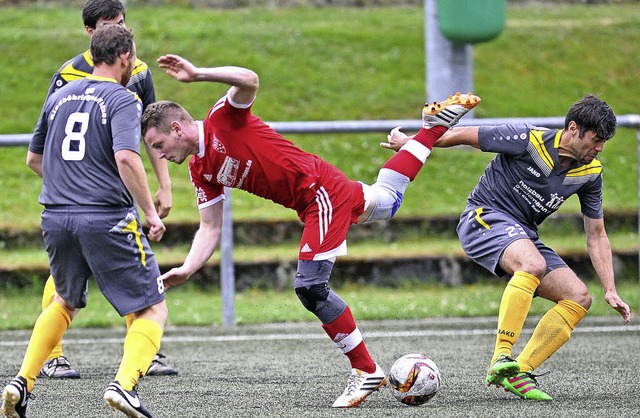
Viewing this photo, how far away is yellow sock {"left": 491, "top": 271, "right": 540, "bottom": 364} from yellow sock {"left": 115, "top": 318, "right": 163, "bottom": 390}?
186 centimetres

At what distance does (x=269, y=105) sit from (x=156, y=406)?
9.68 meters

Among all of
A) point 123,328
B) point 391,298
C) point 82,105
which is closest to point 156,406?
point 82,105

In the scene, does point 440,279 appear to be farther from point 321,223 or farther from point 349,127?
point 321,223

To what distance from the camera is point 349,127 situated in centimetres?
991

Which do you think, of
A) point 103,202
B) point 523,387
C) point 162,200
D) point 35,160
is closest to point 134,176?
point 103,202

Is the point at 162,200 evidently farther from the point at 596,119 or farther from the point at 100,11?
the point at 596,119

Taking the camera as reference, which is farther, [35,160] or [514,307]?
[35,160]

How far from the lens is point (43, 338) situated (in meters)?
5.80

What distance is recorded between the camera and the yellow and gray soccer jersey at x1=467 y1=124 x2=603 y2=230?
655 centimetres

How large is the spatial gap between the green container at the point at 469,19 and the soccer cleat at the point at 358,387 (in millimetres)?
7065

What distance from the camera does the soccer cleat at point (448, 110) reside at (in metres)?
6.44

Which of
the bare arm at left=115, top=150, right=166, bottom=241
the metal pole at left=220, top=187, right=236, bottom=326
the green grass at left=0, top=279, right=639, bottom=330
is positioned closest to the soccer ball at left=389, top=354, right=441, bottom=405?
the bare arm at left=115, top=150, right=166, bottom=241

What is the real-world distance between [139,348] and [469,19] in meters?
7.94

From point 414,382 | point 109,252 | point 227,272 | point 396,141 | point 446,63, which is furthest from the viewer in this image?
point 446,63
